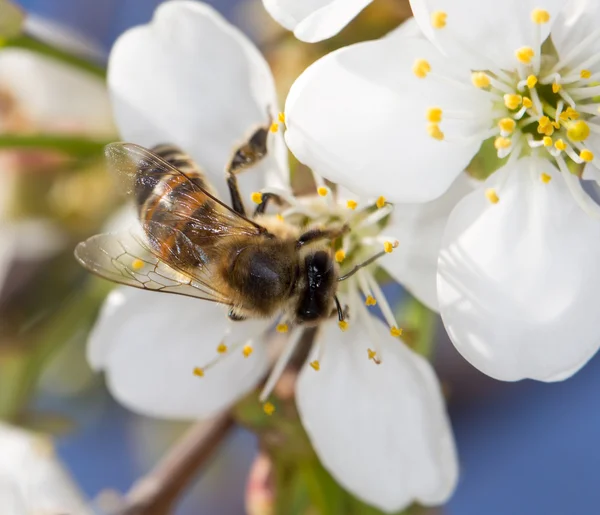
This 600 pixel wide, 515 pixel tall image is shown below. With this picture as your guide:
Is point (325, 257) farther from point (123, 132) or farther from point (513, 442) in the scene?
point (513, 442)

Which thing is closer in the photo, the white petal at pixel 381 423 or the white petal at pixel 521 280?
the white petal at pixel 521 280

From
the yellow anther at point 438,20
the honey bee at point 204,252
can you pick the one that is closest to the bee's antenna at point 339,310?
the honey bee at point 204,252

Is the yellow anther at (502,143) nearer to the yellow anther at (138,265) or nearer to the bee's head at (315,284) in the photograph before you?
the bee's head at (315,284)

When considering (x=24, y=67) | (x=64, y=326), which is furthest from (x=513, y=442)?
(x=24, y=67)

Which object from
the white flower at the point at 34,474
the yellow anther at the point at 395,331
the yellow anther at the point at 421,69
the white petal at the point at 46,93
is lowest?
the white flower at the point at 34,474

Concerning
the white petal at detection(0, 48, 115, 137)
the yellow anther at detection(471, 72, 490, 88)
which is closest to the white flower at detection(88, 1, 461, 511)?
the yellow anther at detection(471, 72, 490, 88)

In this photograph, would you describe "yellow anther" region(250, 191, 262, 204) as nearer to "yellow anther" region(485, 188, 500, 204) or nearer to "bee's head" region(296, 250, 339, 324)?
"bee's head" region(296, 250, 339, 324)

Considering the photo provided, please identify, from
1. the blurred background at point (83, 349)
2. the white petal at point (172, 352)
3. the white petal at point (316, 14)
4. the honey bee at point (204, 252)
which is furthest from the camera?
the blurred background at point (83, 349)

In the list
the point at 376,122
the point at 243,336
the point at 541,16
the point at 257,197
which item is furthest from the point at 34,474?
the point at 541,16
